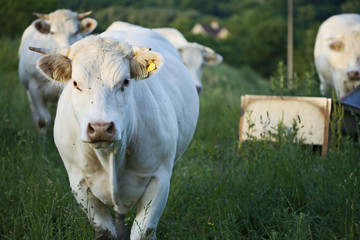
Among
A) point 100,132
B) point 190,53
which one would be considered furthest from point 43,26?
point 100,132

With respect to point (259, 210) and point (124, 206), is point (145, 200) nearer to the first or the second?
point (124, 206)

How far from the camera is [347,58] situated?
966 centimetres

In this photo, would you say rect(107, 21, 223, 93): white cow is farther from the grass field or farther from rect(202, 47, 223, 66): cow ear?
the grass field

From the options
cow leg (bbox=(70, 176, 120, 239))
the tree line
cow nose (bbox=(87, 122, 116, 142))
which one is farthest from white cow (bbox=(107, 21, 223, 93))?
the tree line

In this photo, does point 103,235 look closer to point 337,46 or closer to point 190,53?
point 337,46

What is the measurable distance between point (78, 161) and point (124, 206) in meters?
0.49

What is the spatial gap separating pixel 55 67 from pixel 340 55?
7.28 metres

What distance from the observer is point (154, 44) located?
202 inches

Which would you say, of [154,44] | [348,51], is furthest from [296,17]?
[154,44]

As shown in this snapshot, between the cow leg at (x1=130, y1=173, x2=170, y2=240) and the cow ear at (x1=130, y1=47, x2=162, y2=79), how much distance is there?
771 millimetres

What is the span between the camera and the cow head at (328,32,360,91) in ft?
31.1

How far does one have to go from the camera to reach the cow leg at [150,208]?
3.98m

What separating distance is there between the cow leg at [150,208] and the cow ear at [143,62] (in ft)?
2.53

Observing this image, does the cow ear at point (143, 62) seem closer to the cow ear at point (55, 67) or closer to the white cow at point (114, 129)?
the white cow at point (114, 129)
